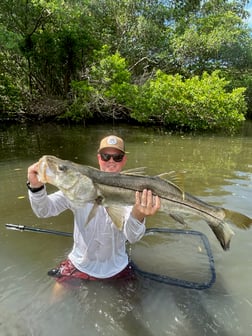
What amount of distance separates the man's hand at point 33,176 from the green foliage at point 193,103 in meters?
14.1

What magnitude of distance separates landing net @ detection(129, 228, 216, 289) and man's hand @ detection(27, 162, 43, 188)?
1729 mm

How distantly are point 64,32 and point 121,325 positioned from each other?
65.8 feet

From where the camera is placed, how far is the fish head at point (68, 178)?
2301 mm

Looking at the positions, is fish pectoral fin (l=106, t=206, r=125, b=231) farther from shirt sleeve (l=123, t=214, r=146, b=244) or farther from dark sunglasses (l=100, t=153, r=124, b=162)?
dark sunglasses (l=100, t=153, r=124, b=162)

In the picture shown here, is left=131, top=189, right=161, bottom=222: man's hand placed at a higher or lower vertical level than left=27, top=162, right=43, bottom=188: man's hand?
lower

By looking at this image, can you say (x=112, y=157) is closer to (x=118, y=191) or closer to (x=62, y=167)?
(x=118, y=191)

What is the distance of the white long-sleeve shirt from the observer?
2.94 meters

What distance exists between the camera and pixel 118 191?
2.47 m

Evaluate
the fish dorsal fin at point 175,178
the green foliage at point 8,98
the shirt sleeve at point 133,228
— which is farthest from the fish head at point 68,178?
the green foliage at point 8,98

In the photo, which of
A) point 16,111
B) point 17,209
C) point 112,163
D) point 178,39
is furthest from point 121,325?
point 178,39

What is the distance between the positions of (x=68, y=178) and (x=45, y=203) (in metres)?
0.69

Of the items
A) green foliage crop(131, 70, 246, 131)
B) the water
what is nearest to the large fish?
the water

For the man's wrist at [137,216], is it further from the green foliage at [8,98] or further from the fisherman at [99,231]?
the green foliage at [8,98]

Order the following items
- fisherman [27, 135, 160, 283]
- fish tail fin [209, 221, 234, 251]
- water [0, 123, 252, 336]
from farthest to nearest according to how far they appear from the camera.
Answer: water [0, 123, 252, 336], fisherman [27, 135, 160, 283], fish tail fin [209, 221, 234, 251]
